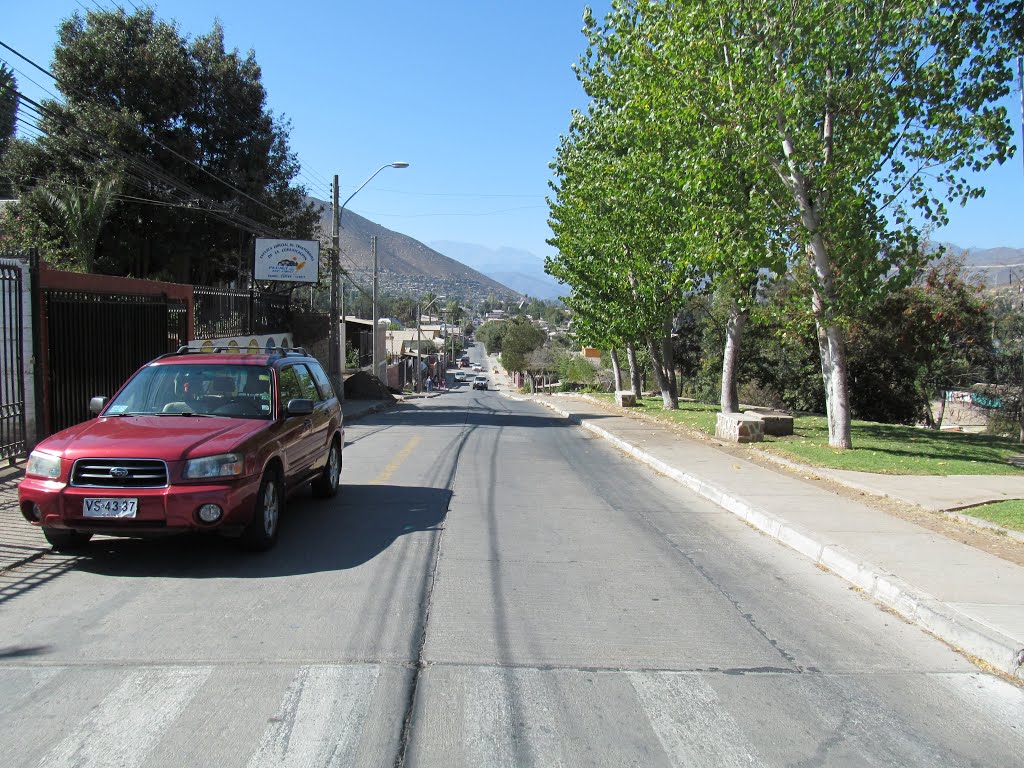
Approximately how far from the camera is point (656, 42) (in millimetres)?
16484

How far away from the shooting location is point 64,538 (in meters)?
6.90

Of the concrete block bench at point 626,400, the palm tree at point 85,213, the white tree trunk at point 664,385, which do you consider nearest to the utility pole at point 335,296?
the palm tree at point 85,213

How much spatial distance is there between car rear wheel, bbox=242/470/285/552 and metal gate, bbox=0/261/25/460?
532 centimetres

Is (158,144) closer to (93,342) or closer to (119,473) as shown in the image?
(93,342)

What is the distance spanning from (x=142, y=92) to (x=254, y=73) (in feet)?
13.9

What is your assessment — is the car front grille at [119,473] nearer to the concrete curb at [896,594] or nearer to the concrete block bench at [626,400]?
the concrete curb at [896,594]

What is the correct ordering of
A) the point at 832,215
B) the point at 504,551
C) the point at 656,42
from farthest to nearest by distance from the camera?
1. the point at 656,42
2. the point at 832,215
3. the point at 504,551

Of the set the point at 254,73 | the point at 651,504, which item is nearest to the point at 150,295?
the point at 651,504

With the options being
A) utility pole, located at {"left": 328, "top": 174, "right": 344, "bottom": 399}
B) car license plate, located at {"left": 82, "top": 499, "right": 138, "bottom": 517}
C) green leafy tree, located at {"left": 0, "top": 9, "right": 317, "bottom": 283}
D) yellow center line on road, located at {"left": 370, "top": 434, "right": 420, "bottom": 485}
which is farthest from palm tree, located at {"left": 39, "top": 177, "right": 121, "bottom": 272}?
car license plate, located at {"left": 82, "top": 499, "right": 138, "bottom": 517}

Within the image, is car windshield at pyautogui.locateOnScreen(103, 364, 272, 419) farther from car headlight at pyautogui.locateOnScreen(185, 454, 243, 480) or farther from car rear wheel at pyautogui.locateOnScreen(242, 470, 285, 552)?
car headlight at pyautogui.locateOnScreen(185, 454, 243, 480)

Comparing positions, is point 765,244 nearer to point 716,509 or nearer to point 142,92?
point 716,509

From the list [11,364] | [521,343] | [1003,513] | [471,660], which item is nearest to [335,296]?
[11,364]

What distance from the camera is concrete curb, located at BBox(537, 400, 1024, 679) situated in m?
5.18

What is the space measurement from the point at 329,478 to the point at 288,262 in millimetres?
20341
